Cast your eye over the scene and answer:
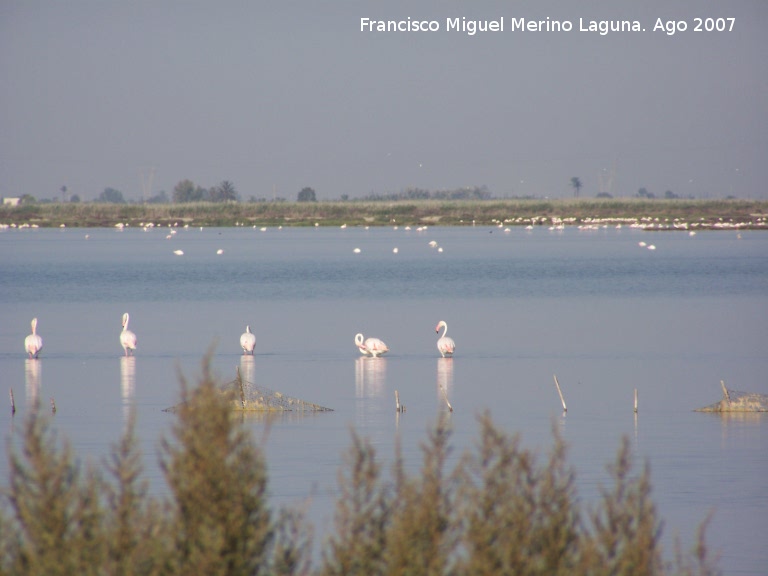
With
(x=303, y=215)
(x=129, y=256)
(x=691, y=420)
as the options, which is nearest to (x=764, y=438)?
(x=691, y=420)

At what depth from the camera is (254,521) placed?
5.70 metres

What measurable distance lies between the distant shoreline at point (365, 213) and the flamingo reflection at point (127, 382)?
292ft

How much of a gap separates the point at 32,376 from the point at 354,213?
97.6m


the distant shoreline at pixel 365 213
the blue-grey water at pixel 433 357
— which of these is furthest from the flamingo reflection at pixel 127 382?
the distant shoreline at pixel 365 213

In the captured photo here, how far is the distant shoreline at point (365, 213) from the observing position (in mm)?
112188

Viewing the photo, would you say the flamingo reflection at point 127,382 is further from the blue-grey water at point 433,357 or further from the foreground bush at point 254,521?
the foreground bush at point 254,521

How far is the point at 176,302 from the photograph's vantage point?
122 ft

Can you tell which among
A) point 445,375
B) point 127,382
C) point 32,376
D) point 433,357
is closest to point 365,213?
point 433,357

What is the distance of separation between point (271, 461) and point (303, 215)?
345 ft

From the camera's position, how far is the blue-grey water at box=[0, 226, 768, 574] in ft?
41.5

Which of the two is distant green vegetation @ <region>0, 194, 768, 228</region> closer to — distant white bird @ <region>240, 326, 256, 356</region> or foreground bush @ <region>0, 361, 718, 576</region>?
distant white bird @ <region>240, 326, 256, 356</region>

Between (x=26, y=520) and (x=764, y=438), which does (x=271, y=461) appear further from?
(x=26, y=520)

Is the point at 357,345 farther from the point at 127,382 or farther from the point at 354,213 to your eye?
the point at 354,213

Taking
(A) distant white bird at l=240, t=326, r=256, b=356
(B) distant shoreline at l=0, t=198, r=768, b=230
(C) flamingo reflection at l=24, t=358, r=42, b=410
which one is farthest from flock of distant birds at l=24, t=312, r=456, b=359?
(B) distant shoreline at l=0, t=198, r=768, b=230
